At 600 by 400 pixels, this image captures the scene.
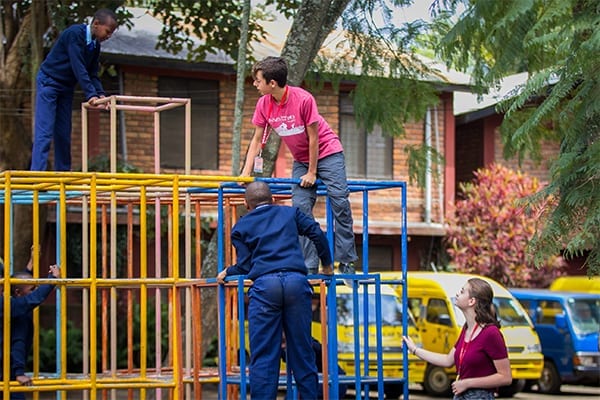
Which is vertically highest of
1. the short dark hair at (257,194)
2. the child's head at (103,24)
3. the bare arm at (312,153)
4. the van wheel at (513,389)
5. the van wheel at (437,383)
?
the child's head at (103,24)

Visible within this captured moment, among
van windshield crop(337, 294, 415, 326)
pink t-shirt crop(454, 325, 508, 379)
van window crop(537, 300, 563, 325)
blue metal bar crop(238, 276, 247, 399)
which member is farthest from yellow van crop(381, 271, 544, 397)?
pink t-shirt crop(454, 325, 508, 379)

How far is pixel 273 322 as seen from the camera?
7922mm

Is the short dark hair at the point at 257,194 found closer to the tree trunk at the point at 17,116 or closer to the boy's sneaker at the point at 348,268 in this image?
the boy's sneaker at the point at 348,268

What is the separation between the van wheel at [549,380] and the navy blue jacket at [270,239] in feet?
47.3

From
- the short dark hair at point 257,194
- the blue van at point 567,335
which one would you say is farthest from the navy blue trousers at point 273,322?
the blue van at point 567,335

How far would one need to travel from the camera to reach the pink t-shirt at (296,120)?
8992 millimetres

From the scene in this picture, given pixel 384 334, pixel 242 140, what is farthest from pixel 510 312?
pixel 242 140

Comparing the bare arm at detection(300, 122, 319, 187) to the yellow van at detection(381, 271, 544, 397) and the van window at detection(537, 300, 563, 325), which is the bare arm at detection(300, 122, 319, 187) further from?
the van window at detection(537, 300, 563, 325)

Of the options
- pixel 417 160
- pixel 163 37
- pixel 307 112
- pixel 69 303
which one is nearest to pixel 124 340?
pixel 69 303

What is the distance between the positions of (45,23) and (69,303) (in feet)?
24.2

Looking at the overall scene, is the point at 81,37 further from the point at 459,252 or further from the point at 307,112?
the point at 459,252

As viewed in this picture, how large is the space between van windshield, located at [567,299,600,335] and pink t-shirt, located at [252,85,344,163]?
13112 mm

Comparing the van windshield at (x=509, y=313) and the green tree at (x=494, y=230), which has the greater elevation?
the green tree at (x=494, y=230)

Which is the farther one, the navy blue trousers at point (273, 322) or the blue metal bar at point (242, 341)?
the blue metal bar at point (242, 341)
